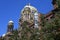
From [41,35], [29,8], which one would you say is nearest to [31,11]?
[29,8]

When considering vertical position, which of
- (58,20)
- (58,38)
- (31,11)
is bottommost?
(58,38)

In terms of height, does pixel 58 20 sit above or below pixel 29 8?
below

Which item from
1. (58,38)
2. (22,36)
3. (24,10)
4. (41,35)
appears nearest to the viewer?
(58,38)

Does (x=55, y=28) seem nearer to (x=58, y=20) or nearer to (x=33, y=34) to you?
(x=58, y=20)

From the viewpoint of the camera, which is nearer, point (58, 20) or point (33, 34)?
point (58, 20)

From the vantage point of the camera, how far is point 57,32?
3089cm

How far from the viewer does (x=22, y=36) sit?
121ft

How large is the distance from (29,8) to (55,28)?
144 ft

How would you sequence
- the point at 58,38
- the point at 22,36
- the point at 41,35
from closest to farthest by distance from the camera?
the point at 58,38
the point at 41,35
the point at 22,36

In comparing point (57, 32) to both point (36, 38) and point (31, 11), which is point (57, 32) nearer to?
point (36, 38)

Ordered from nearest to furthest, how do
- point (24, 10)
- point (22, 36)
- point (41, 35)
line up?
point (41, 35)
point (22, 36)
point (24, 10)

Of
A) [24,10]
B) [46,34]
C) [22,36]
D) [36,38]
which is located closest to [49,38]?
[46,34]

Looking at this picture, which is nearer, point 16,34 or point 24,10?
point 16,34

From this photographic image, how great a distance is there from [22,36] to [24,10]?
3802cm
